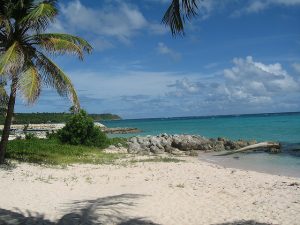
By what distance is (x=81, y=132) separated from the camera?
28203 millimetres

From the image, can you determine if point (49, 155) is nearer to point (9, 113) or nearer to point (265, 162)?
point (9, 113)

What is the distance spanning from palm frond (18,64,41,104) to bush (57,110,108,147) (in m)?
13.7

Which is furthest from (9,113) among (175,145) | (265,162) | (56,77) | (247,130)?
(247,130)

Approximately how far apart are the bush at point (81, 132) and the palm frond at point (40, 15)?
13.3 metres

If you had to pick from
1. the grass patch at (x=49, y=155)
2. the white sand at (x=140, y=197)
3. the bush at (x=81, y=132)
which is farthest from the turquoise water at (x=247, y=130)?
the white sand at (x=140, y=197)

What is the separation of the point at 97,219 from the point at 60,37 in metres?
8.87

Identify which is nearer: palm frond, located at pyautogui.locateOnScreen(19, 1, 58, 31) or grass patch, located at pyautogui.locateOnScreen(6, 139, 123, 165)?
palm frond, located at pyautogui.locateOnScreen(19, 1, 58, 31)

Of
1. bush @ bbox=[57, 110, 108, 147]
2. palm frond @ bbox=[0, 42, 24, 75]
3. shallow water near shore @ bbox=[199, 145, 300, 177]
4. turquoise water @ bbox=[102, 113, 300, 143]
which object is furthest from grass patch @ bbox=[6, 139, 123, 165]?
turquoise water @ bbox=[102, 113, 300, 143]

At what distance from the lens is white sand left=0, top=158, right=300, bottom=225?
30.3 feet

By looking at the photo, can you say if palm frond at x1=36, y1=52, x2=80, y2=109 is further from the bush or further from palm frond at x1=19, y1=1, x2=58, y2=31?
the bush

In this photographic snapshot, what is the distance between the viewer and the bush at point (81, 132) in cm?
2806

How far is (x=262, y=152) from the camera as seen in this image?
30219 millimetres

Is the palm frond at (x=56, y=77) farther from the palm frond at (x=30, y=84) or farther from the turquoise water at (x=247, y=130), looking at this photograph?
the turquoise water at (x=247, y=130)

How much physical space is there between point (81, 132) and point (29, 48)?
1347cm
